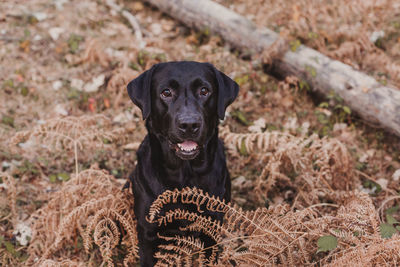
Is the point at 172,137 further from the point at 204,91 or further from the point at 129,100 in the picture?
the point at 129,100

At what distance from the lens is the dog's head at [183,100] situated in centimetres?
278

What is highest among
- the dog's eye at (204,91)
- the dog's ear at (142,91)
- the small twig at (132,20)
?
the dog's eye at (204,91)

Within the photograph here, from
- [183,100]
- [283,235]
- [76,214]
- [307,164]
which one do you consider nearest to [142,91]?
[183,100]

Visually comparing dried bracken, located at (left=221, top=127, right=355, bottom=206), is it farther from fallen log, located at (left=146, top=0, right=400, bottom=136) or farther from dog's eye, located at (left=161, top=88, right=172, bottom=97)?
dog's eye, located at (left=161, top=88, right=172, bottom=97)

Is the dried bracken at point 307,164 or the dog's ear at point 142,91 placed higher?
the dog's ear at point 142,91

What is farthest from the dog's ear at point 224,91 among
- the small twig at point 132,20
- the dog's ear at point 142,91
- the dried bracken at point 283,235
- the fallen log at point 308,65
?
the small twig at point 132,20

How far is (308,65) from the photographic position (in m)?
4.93

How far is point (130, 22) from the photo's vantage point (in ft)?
20.5

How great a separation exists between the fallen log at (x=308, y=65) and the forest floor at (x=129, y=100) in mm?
147

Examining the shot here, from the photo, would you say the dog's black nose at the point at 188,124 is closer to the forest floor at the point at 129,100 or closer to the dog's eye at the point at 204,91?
the dog's eye at the point at 204,91

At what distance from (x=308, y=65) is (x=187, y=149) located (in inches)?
108

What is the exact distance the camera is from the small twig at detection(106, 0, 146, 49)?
5745 millimetres

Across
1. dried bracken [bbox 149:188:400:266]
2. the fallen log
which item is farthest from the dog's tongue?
the fallen log

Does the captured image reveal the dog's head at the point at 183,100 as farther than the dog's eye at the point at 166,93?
No
